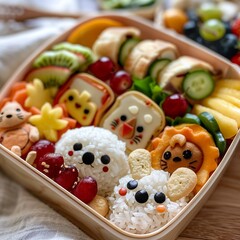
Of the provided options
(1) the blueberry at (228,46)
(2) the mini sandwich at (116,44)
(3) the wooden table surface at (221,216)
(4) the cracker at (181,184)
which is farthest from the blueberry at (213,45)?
(4) the cracker at (181,184)

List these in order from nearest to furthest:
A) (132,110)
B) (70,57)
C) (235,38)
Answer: (132,110)
(70,57)
(235,38)

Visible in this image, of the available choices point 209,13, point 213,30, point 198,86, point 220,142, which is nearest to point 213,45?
point 213,30

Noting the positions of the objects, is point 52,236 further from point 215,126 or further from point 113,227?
point 215,126

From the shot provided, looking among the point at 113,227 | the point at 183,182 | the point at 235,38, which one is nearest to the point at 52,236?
the point at 113,227

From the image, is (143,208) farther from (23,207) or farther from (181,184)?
(23,207)

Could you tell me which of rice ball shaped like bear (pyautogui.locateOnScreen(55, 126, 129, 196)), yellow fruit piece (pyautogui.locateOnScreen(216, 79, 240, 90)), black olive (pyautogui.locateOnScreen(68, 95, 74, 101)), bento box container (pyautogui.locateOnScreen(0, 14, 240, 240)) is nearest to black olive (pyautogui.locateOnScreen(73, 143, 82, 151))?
rice ball shaped like bear (pyautogui.locateOnScreen(55, 126, 129, 196))

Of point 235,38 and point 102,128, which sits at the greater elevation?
point 235,38

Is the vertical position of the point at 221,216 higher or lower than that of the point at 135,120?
lower
